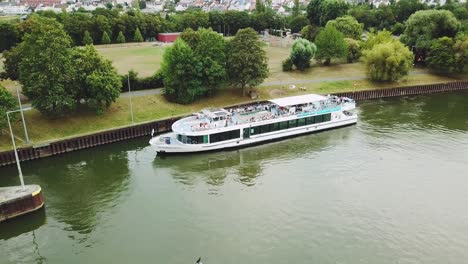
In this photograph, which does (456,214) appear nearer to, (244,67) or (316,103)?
(316,103)

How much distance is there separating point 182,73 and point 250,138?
50.8ft

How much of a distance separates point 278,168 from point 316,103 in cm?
1715

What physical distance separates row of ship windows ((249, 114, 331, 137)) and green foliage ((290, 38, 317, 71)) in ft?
85.5

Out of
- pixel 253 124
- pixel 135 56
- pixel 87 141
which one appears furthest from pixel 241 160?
pixel 135 56

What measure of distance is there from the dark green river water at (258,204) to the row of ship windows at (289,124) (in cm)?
199

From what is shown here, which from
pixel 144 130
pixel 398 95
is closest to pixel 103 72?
pixel 144 130

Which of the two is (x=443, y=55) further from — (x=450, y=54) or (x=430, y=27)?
(x=430, y=27)

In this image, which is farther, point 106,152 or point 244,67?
point 244,67

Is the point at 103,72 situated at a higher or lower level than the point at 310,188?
higher

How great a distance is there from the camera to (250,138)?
168 ft

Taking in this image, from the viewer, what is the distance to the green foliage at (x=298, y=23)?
447ft

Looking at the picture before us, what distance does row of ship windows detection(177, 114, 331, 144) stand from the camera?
1886 inches

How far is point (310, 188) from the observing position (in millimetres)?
39156

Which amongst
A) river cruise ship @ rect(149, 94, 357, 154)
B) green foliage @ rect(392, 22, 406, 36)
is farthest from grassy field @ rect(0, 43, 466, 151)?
green foliage @ rect(392, 22, 406, 36)
